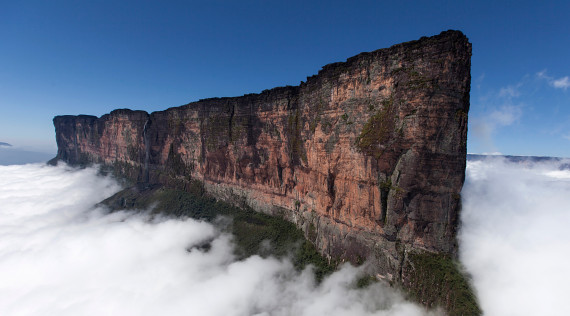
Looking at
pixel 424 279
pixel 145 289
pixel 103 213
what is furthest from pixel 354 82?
pixel 103 213

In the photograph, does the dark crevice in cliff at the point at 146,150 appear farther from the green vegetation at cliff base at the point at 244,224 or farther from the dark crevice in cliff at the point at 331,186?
the dark crevice in cliff at the point at 331,186

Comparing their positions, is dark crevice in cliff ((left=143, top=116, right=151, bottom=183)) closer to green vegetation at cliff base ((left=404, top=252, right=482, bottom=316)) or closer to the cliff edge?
the cliff edge

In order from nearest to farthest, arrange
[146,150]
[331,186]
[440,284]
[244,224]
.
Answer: [440,284] → [331,186] → [244,224] → [146,150]

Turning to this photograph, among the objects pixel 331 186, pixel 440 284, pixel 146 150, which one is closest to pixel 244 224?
pixel 331 186

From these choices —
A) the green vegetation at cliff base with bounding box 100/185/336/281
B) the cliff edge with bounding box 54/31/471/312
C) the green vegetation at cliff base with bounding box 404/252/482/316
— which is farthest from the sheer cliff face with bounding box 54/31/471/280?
the green vegetation at cliff base with bounding box 100/185/336/281

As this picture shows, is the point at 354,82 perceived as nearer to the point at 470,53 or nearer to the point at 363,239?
the point at 470,53

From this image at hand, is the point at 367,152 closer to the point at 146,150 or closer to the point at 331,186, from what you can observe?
the point at 331,186
